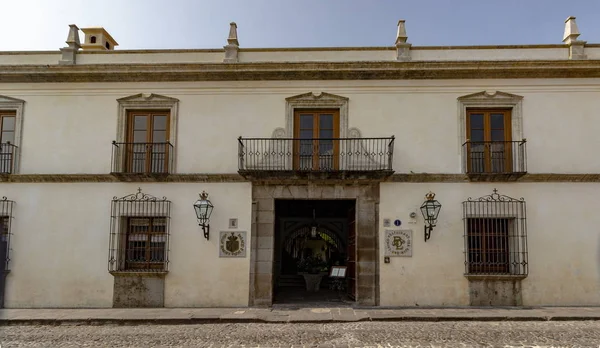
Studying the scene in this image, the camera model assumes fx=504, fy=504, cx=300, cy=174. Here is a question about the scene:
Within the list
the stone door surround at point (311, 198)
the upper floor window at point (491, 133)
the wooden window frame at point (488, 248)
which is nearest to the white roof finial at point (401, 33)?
the upper floor window at point (491, 133)

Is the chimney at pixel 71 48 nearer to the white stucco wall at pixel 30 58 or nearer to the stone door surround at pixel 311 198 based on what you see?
the white stucco wall at pixel 30 58

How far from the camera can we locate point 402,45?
36.8 feet

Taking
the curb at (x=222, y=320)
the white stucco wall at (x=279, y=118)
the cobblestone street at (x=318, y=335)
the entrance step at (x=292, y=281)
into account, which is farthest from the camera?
the entrance step at (x=292, y=281)

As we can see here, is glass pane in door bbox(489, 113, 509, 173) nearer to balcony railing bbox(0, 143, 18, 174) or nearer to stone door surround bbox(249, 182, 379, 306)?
stone door surround bbox(249, 182, 379, 306)

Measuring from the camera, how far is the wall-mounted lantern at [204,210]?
10.6 meters

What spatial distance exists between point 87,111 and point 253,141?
12.6 feet

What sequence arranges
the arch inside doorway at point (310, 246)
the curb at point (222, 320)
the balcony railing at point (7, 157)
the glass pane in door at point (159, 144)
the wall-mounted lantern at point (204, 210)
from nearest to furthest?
the curb at point (222, 320), the wall-mounted lantern at point (204, 210), the glass pane in door at point (159, 144), the balcony railing at point (7, 157), the arch inside doorway at point (310, 246)

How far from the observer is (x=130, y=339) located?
321 inches

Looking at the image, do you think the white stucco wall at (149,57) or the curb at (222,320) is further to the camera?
the white stucco wall at (149,57)

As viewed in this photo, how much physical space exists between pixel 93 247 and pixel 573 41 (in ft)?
37.5

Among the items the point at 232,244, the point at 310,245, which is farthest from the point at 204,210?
the point at 310,245

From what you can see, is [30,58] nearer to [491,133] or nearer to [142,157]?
[142,157]

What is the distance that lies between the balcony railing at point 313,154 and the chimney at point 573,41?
453 centimetres

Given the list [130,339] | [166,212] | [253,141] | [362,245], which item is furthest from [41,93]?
[362,245]
